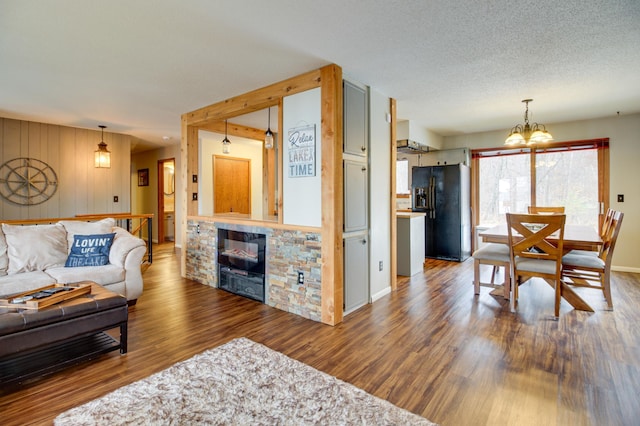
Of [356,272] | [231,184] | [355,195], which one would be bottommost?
[356,272]

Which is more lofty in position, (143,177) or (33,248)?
(143,177)

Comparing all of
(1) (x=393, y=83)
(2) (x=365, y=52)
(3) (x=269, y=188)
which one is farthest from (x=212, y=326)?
(3) (x=269, y=188)

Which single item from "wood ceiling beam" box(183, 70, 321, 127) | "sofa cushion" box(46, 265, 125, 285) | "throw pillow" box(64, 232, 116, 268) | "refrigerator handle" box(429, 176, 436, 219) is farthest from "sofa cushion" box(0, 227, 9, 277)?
"refrigerator handle" box(429, 176, 436, 219)

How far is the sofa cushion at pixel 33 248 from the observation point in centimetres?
324

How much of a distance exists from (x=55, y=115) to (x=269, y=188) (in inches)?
142

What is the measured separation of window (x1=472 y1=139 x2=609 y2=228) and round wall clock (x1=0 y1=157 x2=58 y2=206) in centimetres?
821

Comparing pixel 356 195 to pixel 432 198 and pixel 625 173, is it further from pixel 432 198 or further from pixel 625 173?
pixel 625 173

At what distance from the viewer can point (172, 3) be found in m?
2.13

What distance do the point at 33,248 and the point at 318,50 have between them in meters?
3.53

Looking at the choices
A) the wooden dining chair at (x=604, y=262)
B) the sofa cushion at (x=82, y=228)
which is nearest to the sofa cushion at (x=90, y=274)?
the sofa cushion at (x=82, y=228)

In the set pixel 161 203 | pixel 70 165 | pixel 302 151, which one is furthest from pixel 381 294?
pixel 161 203

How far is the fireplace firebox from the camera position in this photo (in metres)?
3.83

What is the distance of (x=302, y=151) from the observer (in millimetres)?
3369

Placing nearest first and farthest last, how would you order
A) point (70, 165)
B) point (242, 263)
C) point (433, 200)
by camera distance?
point (242, 263) → point (70, 165) → point (433, 200)
